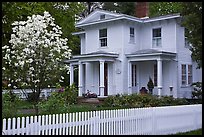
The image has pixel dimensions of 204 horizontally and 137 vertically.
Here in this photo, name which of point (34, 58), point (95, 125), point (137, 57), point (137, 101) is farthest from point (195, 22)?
point (137, 57)

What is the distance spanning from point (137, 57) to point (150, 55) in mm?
1157

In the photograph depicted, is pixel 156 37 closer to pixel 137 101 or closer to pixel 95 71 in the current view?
pixel 95 71

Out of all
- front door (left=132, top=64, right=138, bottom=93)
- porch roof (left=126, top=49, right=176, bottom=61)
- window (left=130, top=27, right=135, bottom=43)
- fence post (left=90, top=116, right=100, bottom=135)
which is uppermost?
window (left=130, top=27, right=135, bottom=43)

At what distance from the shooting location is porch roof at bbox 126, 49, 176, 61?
21188 millimetres

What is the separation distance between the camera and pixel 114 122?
29.2 feet

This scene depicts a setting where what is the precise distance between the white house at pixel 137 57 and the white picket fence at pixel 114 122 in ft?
35.1

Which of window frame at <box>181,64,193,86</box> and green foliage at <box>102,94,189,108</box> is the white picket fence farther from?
window frame at <box>181,64,193,86</box>

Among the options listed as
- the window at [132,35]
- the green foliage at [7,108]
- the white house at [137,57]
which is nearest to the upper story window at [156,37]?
the white house at [137,57]

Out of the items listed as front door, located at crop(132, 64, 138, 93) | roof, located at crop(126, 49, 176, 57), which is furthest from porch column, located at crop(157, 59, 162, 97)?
front door, located at crop(132, 64, 138, 93)

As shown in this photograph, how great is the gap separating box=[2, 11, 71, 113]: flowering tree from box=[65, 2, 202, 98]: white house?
32.4ft

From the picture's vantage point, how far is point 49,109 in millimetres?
10195

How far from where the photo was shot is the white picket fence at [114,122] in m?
7.27

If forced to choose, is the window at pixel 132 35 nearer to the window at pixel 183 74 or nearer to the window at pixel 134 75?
the window at pixel 134 75

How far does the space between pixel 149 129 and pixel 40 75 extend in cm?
438
